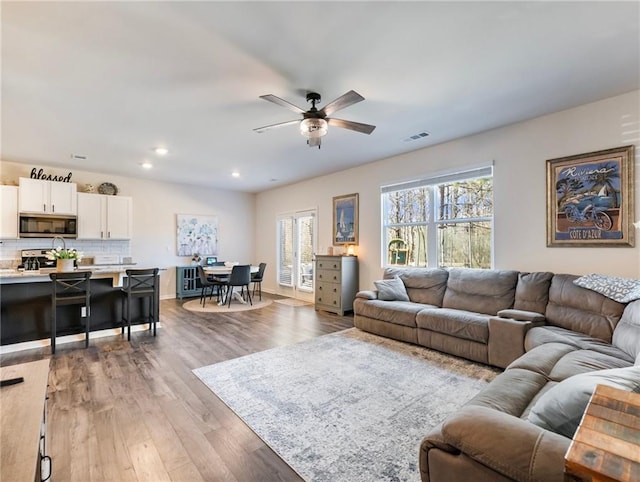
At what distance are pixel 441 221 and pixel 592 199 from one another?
1.78m

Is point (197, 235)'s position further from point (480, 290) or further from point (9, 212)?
point (480, 290)

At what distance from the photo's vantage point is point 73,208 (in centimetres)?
570

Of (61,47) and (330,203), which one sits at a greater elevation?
(61,47)

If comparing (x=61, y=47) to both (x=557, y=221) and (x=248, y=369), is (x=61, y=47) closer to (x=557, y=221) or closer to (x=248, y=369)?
(x=248, y=369)

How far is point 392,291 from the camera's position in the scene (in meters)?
4.40

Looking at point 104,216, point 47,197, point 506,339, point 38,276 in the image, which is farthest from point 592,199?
point 47,197

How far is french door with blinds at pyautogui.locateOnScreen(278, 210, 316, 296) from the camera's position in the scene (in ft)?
23.2

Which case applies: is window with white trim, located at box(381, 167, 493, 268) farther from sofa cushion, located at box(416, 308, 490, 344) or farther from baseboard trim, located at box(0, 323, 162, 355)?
baseboard trim, located at box(0, 323, 162, 355)

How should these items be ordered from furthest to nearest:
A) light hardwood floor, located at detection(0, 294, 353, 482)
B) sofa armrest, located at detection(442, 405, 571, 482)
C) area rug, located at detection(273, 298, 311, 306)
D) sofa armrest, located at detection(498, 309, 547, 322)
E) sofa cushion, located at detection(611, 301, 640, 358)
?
area rug, located at detection(273, 298, 311, 306)
sofa armrest, located at detection(498, 309, 547, 322)
sofa cushion, located at detection(611, 301, 640, 358)
light hardwood floor, located at detection(0, 294, 353, 482)
sofa armrest, located at detection(442, 405, 571, 482)

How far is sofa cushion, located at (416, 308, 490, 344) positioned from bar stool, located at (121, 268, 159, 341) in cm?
368

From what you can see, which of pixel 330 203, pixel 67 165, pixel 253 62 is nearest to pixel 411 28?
pixel 253 62

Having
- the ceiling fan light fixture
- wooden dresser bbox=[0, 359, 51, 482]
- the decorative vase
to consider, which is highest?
the ceiling fan light fixture

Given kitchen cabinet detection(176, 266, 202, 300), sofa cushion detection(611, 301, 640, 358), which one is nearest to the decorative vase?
kitchen cabinet detection(176, 266, 202, 300)

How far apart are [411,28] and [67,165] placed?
21.1 feet
